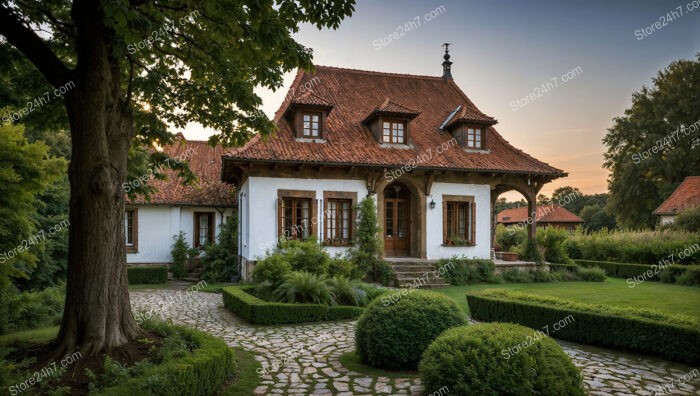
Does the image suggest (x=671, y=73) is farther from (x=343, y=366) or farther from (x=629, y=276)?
(x=343, y=366)

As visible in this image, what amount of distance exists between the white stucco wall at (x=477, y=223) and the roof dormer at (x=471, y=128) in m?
1.91

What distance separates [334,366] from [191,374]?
2349mm

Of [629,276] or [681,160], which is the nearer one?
[629,276]

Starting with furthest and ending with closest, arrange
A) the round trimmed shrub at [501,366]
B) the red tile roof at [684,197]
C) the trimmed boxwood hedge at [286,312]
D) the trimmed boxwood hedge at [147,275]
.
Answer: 1. the red tile roof at [684,197]
2. the trimmed boxwood hedge at [147,275]
3. the trimmed boxwood hedge at [286,312]
4. the round trimmed shrub at [501,366]

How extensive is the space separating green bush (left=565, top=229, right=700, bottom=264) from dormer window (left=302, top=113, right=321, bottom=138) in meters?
17.2

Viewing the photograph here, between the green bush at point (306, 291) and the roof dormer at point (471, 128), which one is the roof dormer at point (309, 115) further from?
the green bush at point (306, 291)

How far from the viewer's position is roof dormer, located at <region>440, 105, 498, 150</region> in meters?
18.4

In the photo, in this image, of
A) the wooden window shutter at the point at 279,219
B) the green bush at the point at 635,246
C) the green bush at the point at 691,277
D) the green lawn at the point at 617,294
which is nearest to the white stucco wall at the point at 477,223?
the green lawn at the point at 617,294

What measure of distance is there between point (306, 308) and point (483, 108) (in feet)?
50.2

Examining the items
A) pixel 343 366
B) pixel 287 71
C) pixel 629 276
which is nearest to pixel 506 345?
pixel 343 366

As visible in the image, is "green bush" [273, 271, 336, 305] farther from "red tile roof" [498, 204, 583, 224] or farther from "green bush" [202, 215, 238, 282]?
"red tile roof" [498, 204, 583, 224]

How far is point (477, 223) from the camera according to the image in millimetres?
17922

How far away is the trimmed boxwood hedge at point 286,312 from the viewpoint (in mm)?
9531

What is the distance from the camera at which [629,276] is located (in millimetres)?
20594
